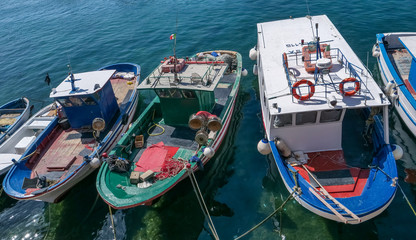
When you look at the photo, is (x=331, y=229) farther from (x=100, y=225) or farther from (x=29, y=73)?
(x=29, y=73)

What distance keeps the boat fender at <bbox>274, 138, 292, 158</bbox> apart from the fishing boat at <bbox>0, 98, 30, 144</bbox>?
52.1 feet

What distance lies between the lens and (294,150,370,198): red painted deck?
1021 cm

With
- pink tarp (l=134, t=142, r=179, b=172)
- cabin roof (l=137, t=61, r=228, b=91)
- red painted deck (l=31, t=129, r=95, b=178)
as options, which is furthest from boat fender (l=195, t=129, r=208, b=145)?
red painted deck (l=31, t=129, r=95, b=178)

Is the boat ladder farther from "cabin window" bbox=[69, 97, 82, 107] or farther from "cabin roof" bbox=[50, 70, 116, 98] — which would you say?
"cabin window" bbox=[69, 97, 82, 107]

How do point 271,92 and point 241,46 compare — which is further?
point 241,46

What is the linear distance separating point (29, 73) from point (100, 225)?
2058cm

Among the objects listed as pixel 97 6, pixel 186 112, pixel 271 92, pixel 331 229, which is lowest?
pixel 331 229

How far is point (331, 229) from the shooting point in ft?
35.8

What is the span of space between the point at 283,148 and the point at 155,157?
19.1 feet

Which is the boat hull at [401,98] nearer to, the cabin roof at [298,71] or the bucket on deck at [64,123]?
the cabin roof at [298,71]

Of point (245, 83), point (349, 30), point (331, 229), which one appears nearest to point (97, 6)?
point (245, 83)

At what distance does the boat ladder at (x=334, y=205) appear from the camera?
9055 mm

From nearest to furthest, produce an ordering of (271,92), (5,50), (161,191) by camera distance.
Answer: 1. (161,191)
2. (271,92)
3. (5,50)

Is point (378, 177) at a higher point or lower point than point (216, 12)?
lower
